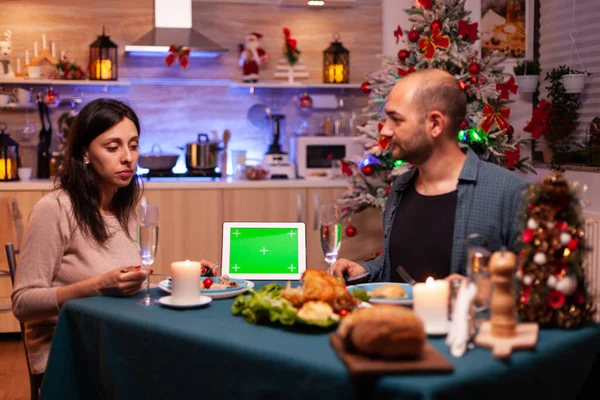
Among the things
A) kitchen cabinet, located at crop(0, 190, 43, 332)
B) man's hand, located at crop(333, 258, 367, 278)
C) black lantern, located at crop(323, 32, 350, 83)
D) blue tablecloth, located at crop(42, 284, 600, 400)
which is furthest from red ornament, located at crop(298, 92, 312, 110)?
blue tablecloth, located at crop(42, 284, 600, 400)

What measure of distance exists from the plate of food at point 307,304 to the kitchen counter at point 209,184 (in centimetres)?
330

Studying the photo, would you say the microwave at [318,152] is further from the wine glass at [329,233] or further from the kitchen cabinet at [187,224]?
the wine glass at [329,233]

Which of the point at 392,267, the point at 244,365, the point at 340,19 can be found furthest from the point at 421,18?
the point at 244,365

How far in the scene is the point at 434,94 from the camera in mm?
2498

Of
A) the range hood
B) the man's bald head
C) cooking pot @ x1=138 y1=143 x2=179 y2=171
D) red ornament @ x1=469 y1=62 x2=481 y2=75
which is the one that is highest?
the range hood

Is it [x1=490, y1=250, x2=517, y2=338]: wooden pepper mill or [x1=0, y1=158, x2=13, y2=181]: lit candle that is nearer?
[x1=490, y1=250, x2=517, y2=338]: wooden pepper mill

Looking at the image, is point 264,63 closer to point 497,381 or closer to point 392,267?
point 392,267

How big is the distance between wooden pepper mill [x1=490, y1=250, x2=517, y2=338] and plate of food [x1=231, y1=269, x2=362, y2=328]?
36 cm

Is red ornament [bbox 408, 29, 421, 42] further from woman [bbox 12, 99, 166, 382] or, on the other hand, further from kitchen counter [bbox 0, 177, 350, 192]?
woman [bbox 12, 99, 166, 382]

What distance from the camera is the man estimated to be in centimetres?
238

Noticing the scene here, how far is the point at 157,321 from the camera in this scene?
188 cm

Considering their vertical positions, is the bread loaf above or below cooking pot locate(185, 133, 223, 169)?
below

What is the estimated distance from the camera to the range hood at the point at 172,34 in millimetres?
5355

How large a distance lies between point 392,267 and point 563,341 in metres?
0.97
